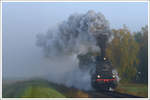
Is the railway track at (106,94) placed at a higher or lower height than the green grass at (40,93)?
lower

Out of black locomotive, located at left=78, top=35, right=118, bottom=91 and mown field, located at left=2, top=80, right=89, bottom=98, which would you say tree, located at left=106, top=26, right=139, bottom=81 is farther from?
mown field, located at left=2, top=80, right=89, bottom=98

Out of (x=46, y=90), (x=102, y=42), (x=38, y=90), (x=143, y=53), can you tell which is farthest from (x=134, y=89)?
(x=38, y=90)

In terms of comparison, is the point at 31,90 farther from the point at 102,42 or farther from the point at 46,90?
the point at 102,42

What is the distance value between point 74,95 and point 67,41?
12.6 feet

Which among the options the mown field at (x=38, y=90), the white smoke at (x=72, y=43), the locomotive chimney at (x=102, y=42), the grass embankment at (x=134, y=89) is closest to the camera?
the mown field at (x=38, y=90)

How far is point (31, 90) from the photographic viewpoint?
15727mm

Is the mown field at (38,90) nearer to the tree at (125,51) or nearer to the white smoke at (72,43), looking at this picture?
the white smoke at (72,43)

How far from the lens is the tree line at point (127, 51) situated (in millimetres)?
17141

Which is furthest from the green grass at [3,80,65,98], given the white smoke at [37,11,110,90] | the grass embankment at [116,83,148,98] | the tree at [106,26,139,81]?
the tree at [106,26,139,81]

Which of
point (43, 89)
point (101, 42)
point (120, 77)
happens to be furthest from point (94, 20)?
point (43, 89)

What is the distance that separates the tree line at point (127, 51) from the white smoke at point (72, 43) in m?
0.90

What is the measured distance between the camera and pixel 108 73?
1634cm

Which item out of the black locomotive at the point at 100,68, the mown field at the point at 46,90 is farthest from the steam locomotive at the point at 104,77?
the mown field at the point at 46,90

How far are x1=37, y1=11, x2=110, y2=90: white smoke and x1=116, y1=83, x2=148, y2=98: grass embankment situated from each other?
95.6 inches
